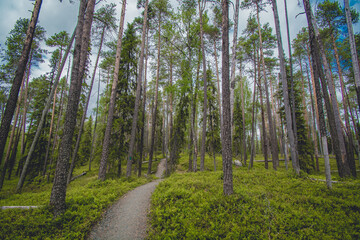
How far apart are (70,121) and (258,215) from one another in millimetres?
7176

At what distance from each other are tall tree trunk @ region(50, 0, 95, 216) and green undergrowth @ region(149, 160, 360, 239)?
3.40m

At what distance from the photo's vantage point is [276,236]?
3.30m

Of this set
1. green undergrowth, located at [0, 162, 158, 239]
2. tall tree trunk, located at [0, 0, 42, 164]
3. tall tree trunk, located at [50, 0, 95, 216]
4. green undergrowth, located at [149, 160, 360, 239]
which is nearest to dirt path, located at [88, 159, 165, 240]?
green undergrowth, located at [0, 162, 158, 239]

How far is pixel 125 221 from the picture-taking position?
4.74 metres

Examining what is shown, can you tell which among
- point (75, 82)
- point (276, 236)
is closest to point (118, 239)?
point (276, 236)

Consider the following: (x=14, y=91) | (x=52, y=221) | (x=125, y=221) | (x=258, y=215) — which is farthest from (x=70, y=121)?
(x=258, y=215)

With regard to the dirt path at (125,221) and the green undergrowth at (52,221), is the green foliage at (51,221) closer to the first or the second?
the green undergrowth at (52,221)

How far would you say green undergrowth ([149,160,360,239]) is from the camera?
3504 mm

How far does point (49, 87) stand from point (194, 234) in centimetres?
1969

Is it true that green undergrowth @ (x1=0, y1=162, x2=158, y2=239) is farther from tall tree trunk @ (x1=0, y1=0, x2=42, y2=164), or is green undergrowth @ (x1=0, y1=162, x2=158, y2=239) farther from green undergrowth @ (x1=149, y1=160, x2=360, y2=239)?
tall tree trunk @ (x1=0, y1=0, x2=42, y2=164)

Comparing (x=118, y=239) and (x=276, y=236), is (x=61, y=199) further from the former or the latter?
(x=276, y=236)

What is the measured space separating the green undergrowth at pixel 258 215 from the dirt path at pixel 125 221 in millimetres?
432

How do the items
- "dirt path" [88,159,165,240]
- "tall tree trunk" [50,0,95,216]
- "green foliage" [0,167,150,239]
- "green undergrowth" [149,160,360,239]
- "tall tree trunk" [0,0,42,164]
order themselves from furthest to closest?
"tall tree trunk" [0,0,42,164] < "tall tree trunk" [50,0,95,216] < "dirt path" [88,159,165,240] < "green foliage" [0,167,150,239] < "green undergrowth" [149,160,360,239]

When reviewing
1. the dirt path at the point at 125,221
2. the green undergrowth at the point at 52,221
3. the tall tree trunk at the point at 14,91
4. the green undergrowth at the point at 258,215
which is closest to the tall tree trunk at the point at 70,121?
the green undergrowth at the point at 52,221
